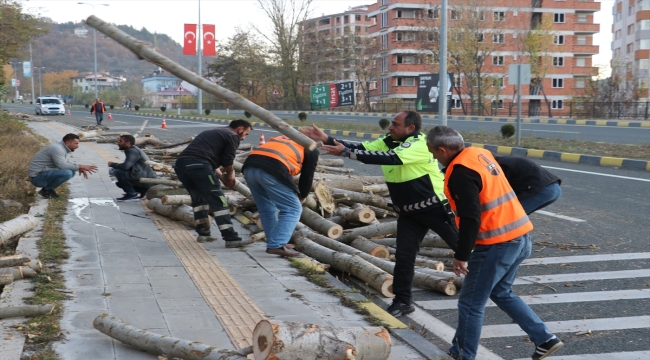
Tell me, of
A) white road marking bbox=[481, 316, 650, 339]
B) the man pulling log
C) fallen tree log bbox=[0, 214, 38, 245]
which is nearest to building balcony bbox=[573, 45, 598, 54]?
fallen tree log bbox=[0, 214, 38, 245]

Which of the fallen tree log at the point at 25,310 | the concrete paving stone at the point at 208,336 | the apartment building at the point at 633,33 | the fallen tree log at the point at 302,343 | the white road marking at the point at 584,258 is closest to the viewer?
the fallen tree log at the point at 302,343

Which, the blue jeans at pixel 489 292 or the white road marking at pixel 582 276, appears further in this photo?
the white road marking at pixel 582 276

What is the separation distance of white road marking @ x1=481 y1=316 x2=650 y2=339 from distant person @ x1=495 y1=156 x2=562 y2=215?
0.96 meters

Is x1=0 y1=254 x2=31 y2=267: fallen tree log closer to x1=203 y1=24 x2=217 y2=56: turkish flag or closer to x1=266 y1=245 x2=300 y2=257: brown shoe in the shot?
x1=266 y1=245 x2=300 y2=257: brown shoe

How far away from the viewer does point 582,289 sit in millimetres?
6738

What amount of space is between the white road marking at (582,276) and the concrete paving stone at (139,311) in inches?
139

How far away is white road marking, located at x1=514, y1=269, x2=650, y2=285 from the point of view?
7.03m

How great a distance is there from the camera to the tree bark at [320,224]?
8.31 meters

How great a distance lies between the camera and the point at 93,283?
20.5 ft

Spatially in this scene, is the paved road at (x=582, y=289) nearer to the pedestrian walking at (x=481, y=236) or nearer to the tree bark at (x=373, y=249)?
the pedestrian walking at (x=481, y=236)

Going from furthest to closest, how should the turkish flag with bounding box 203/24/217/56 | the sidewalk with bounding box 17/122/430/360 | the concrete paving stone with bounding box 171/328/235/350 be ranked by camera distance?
the turkish flag with bounding box 203/24/217/56, the sidewalk with bounding box 17/122/430/360, the concrete paving stone with bounding box 171/328/235/350

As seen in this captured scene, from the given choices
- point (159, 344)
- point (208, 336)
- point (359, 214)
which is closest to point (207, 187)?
point (359, 214)

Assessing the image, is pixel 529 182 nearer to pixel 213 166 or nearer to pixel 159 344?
pixel 159 344

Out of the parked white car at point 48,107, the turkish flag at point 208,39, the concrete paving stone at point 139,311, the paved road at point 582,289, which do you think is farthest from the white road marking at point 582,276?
the parked white car at point 48,107
